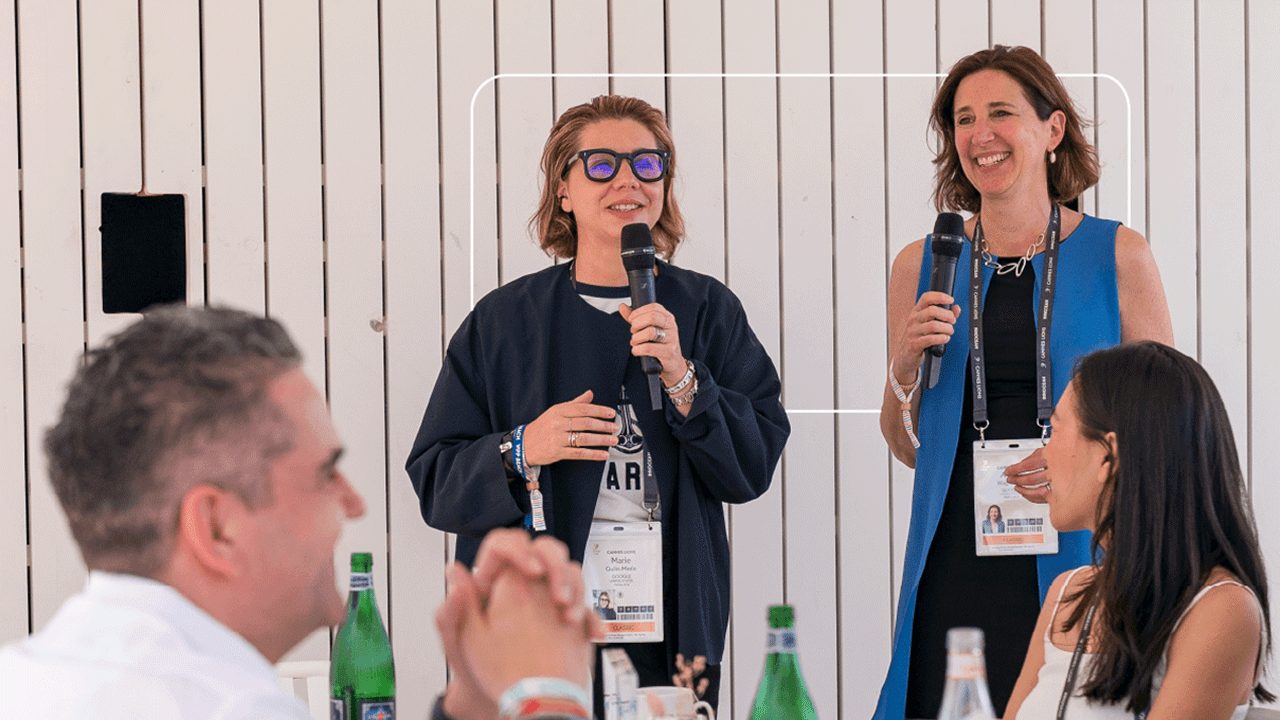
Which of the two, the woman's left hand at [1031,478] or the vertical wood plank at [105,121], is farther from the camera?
the vertical wood plank at [105,121]

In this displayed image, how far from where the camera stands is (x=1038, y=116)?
8.54ft

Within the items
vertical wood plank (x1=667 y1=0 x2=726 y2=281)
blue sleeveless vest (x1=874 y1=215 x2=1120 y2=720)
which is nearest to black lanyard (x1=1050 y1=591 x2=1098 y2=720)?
blue sleeveless vest (x1=874 y1=215 x2=1120 y2=720)

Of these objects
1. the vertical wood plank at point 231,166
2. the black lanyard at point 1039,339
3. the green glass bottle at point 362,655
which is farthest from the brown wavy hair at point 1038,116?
the vertical wood plank at point 231,166

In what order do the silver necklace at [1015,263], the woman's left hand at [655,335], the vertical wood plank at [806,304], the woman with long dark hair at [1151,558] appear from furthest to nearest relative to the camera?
the vertical wood plank at [806,304], the silver necklace at [1015,263], the woman's left hand at [655,335], the woman with long dark hair at [1151,558]

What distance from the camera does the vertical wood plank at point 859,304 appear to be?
3.48 m

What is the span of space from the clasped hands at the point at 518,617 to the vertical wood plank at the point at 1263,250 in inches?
128

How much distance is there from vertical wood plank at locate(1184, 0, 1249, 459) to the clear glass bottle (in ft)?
8.85

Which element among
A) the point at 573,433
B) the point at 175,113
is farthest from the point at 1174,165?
the point at 175,113

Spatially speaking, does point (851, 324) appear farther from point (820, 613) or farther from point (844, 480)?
point (820, 613)

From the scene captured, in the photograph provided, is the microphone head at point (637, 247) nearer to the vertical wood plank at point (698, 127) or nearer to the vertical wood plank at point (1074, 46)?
the vertical wood plank at point (698, 127)

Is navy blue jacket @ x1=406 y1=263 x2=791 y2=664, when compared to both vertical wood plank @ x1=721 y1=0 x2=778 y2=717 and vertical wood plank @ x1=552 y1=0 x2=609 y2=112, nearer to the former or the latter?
vertical wood plank @ x1=721 y1=0 x2=778 y2=717

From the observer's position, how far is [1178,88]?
11.7 feet

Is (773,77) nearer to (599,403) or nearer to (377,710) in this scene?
(599,403)

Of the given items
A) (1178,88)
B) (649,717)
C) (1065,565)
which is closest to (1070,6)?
(1178,88)
